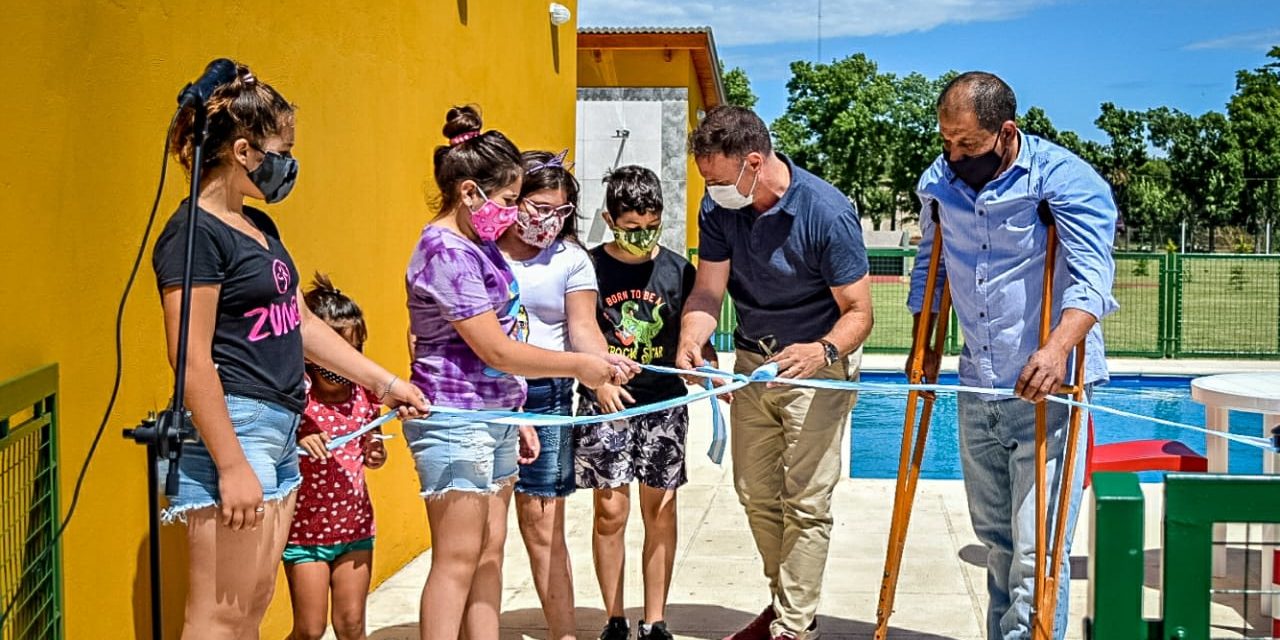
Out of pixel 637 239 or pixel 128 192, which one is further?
pixel 637 239

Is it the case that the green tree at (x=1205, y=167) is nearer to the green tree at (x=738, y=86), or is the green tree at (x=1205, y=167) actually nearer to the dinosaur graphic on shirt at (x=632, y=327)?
the green tree at (x=738, y=86)

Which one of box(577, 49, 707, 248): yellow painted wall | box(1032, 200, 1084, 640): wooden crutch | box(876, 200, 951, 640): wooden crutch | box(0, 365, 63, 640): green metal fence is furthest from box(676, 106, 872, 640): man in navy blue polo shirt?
box(577, 49, 707, 248): yellow painted wall

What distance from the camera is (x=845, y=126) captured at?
71.8 m

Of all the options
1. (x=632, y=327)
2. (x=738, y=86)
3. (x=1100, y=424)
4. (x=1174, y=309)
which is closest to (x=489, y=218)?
(x=632, y=327)

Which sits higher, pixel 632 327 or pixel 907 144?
pixel 907 144

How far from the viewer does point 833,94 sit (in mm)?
72938

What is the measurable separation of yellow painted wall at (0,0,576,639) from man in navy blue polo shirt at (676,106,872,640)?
1.52m

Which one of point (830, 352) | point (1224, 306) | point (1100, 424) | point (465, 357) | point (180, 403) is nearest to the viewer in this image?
point (180, 403)

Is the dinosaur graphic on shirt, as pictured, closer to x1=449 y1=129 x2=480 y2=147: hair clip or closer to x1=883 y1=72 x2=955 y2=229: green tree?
x1=449 y1=129 x2=480 y2=147: hair clip

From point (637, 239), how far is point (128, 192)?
189cm

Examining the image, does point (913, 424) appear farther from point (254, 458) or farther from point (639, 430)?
point (254, 458)

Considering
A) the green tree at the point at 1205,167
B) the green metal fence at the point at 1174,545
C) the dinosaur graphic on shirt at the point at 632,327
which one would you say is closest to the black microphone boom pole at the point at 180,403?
the green metal fence at the point at 1174,545

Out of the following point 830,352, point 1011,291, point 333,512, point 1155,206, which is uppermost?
point 1155,206

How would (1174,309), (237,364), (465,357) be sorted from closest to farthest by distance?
(237,364)
(465,357)
(1174,309)
